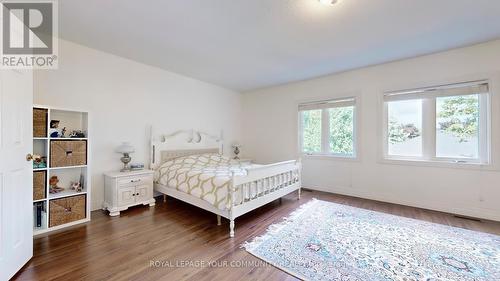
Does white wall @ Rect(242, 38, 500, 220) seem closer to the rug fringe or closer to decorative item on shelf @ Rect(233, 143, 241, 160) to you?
decorative item on shelf @ Rect(233, 143, 241, 160)

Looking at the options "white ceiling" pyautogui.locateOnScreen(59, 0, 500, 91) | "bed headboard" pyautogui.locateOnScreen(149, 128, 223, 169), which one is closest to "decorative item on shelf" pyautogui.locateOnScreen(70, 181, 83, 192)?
"bed headboard" pyautogui.locateOnScreen(149, 128, 223, 169)

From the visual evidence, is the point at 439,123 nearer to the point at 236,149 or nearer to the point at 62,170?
the point at 236,149

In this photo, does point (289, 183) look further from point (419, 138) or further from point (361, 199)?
point (419, 138)

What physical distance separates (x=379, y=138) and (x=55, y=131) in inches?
190

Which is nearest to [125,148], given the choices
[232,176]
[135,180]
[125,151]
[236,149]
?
[125,151]

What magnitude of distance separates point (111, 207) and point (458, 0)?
4716 mm

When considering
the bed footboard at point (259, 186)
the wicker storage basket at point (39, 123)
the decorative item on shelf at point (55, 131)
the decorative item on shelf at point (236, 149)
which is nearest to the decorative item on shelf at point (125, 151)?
the decorative item on shelf at point (55, 131)

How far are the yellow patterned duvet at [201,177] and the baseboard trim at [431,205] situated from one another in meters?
2.21

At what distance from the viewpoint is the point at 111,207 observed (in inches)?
116

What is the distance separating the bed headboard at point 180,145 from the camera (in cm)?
377

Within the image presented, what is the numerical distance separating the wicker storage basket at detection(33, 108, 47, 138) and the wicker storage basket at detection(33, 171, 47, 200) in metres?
0.43

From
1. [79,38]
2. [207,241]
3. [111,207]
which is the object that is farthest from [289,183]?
[79,38]

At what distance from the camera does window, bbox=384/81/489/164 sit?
2912 millimetres
